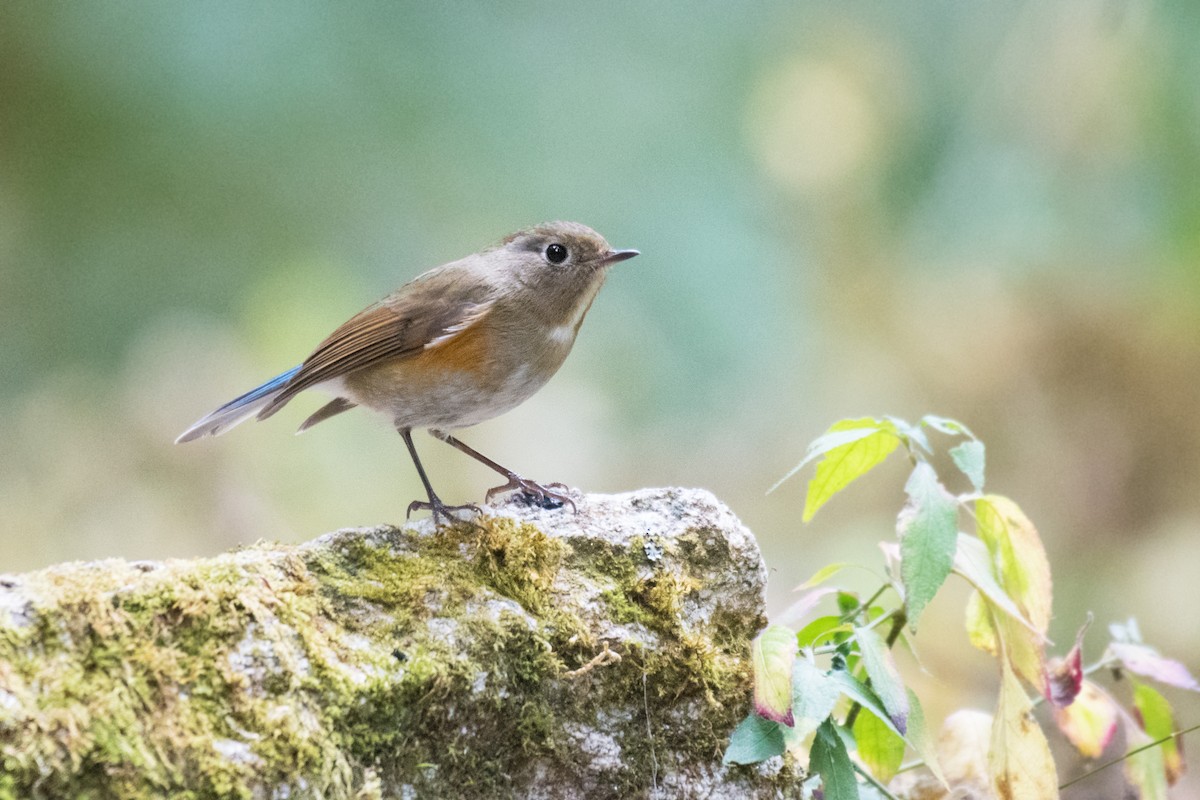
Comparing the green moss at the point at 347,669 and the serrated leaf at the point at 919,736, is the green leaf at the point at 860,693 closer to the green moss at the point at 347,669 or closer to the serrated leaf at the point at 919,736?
the serrated leaf at the point at 919,736

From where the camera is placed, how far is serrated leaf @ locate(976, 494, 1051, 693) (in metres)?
2.26

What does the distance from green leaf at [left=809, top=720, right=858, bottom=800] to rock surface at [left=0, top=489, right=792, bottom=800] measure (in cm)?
20

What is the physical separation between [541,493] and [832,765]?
88cm

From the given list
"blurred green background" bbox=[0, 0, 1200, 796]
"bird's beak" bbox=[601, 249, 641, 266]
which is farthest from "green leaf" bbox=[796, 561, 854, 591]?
"blurred green background" bbox=[0, 0, 1200, 796]

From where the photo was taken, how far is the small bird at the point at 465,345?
262 centimetres

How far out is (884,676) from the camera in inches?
79.0

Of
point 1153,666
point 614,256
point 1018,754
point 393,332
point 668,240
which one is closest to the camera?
point 1018,754

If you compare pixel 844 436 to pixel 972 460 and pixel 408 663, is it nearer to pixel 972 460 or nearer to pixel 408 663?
pixel 972 460

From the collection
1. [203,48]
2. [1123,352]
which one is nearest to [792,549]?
[1123,352]

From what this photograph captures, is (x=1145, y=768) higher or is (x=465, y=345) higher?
(x=465, y=345)

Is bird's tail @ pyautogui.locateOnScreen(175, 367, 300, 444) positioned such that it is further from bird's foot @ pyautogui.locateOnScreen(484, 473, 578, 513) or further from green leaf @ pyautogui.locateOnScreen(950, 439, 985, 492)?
green leaf @ pyautogui.locateOnScreen(950, 439, 985, 492)

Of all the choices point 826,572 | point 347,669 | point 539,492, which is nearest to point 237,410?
point 539,492

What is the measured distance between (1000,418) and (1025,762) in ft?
10.7

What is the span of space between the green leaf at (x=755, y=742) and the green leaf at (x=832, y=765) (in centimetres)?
11
